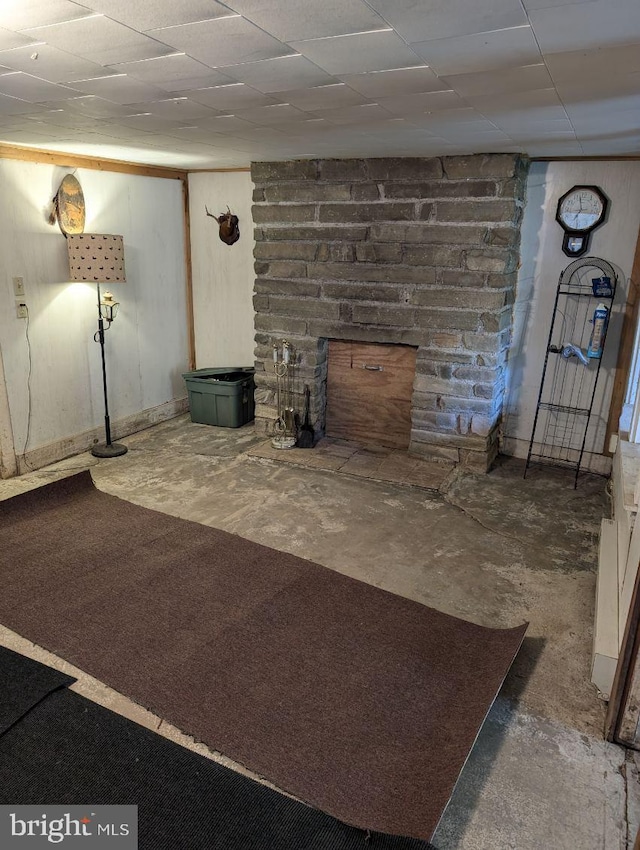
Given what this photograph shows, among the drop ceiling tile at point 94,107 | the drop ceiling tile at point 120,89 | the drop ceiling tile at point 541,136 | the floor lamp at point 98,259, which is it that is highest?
the drop ceiling tile at point 541,136

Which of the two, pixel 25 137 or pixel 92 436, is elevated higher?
pixel 25 137

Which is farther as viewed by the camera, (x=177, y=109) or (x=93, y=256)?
(x=93, y=256)

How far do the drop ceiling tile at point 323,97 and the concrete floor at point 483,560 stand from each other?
2.18m

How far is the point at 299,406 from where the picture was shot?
4.86 metres

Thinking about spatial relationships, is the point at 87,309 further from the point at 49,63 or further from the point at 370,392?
the point at 49,63

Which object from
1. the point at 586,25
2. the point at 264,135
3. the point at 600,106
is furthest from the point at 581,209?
the point at 586,25

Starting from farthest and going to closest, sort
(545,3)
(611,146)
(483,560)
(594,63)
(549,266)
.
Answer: (549,266) → (611,146) → (483,560) → (594,63) → (545,3)

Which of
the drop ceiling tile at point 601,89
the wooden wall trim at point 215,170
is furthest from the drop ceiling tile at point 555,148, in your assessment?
the wooden wall trim at point 215,170

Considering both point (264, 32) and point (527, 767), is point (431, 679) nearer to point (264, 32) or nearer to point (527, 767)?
point (527, 767)

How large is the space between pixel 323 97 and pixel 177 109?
28.8 inches

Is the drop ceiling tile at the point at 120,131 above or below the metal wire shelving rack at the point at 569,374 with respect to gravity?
above

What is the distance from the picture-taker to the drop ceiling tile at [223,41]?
1.59 meters

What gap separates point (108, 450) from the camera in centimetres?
455

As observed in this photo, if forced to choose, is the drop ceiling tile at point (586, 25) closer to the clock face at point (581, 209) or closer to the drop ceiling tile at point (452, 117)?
the drop ceiling tile at point (452, 117)
